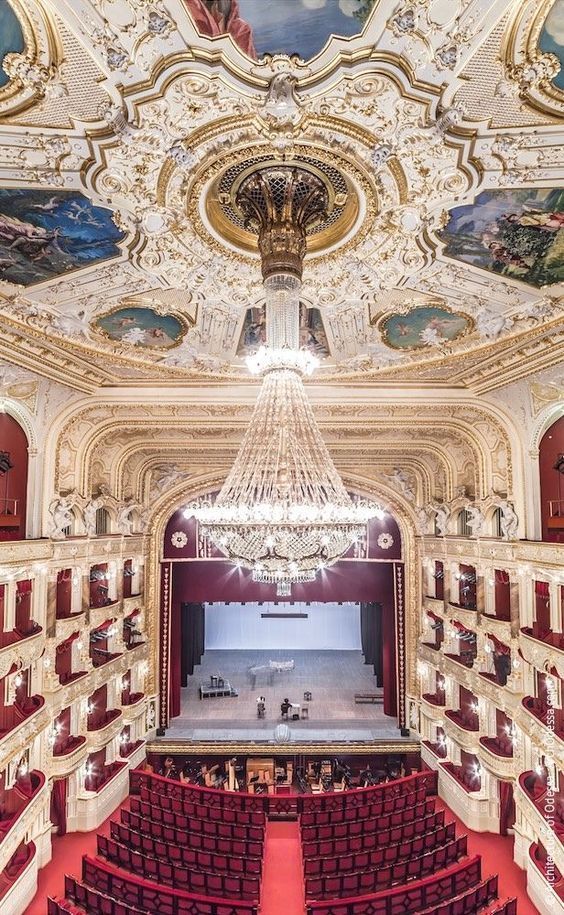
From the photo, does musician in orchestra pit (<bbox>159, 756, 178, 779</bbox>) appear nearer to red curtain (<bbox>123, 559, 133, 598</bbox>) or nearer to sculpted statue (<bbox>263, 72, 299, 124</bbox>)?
red curtain (<bbox>123, 559, 133, 598</bbox>)

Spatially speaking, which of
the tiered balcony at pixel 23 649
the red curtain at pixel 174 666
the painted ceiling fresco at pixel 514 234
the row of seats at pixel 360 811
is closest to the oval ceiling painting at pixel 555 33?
the painted ceiling fresco at pixel 514 234

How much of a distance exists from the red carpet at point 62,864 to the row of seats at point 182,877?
29.6 inches

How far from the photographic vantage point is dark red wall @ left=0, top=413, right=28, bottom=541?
10688mm

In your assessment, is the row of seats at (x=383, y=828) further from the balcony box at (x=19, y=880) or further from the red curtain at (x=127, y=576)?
the red curtain at (x=127, y=576)

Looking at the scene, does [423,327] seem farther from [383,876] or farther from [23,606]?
[383,876]

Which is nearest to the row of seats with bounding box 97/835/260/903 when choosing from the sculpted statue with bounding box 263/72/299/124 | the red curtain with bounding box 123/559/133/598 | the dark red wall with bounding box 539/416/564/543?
the red curtain with bounding box 123/559/133/598

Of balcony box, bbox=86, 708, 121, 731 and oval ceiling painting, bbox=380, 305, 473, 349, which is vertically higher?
oval ceiling painting, bbox=380, 305, 473, 349

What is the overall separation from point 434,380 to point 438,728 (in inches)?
427

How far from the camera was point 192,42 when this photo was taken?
12.4 ft

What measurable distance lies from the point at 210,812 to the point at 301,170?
1419 centimetres

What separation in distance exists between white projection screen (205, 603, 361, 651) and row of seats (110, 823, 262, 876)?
15.0 meters

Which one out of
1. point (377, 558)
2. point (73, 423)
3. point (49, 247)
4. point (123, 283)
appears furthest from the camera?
→ point (377, 558)

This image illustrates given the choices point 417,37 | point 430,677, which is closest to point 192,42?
point 417,37

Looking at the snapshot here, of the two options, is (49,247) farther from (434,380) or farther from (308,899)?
(308,899)
